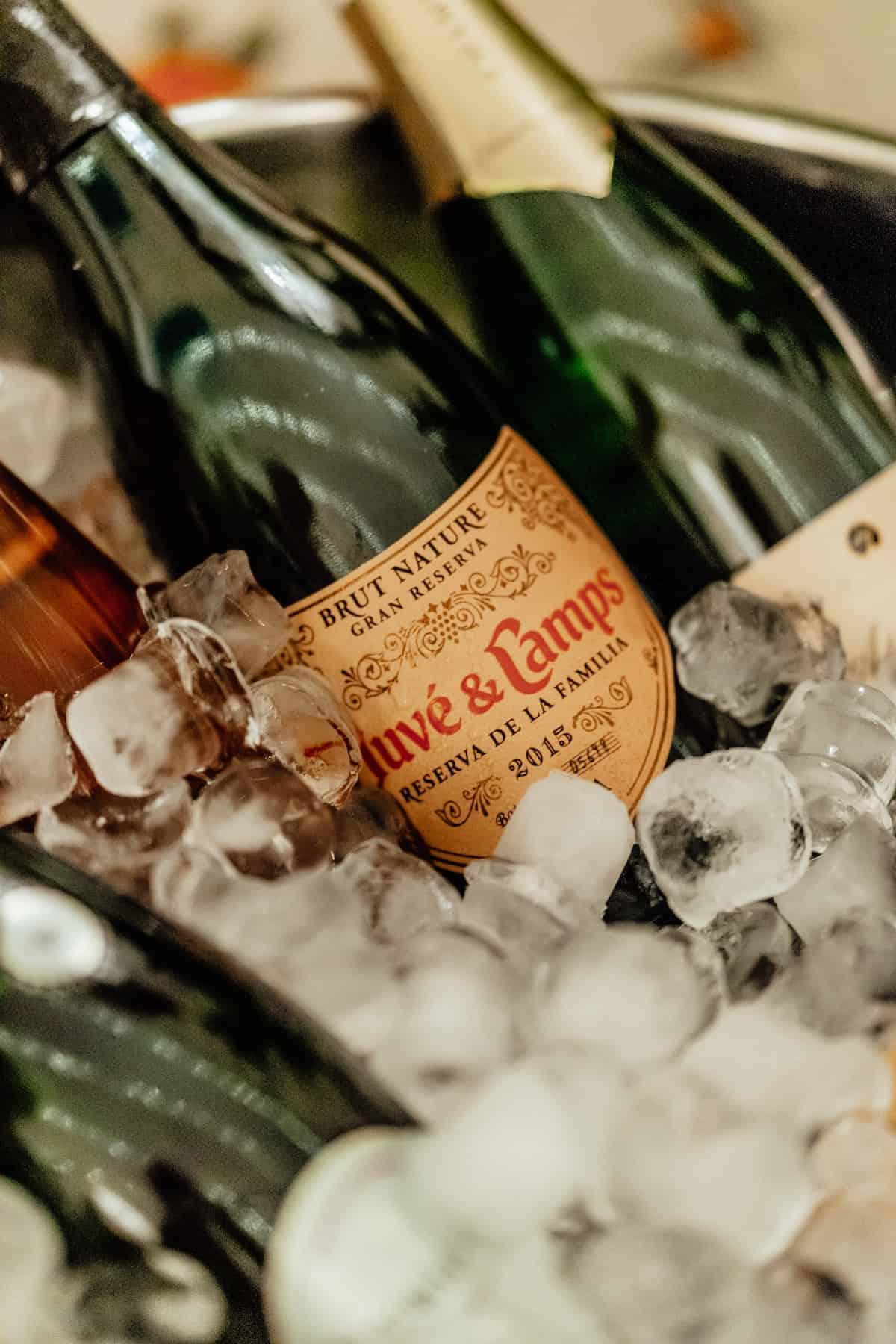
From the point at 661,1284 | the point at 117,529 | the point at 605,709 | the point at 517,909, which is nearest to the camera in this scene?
the point at 661,1284

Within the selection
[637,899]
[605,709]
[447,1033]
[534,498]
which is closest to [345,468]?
[534,498]

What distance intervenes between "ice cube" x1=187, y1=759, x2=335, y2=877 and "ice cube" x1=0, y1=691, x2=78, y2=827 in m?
0.10

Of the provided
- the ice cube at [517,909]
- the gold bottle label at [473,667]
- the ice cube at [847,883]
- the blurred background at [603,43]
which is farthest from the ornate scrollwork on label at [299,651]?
the blurred background at [603,43]

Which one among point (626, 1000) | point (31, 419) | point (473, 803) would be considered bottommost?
point (473, 803)

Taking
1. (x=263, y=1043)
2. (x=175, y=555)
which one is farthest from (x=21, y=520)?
(x=263, y=1043)

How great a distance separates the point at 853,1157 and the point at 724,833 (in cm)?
19

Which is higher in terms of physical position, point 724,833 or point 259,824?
point 259,824

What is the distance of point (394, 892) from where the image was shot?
480 millimetres

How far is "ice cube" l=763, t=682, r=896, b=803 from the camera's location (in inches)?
24.5

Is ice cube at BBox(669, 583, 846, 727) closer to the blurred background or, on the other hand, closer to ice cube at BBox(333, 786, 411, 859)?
ice cube at BBox(333, 786, 411, 859)

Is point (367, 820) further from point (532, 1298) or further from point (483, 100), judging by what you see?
point (483, 100)

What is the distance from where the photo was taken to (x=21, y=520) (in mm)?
771

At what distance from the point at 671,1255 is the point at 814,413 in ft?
2.39

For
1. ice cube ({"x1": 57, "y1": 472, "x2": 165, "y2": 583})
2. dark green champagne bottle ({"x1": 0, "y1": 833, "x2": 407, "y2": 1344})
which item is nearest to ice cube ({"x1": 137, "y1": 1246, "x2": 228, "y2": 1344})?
dark green champagne bottle ({"x1": 0, "y1": 833, "x2": 407, "y2": 1344})
